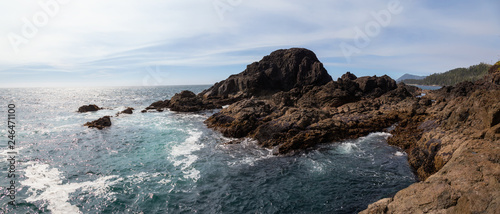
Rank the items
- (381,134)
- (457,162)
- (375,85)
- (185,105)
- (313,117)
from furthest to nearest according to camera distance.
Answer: (185,105)
(375,85)
(313,117)
(381,134)
(457,162)

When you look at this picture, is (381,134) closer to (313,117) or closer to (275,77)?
(313,117)

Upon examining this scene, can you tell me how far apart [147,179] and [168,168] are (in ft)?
7.70

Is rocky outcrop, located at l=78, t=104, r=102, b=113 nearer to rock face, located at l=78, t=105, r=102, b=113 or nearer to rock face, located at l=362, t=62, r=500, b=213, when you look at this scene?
rock face, located at l=78, t=105, r=102, b=113

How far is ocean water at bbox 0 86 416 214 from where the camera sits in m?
12.8

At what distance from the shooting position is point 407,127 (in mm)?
25891

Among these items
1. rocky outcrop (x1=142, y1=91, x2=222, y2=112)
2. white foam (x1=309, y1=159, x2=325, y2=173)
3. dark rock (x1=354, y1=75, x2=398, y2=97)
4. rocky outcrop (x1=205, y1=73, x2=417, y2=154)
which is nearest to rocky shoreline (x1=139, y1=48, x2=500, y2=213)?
rocky outcrop (x1=142, y1=91, x2=222, y2=112)

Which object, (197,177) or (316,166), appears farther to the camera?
(316,166)

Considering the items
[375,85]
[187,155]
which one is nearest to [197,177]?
[187,155]

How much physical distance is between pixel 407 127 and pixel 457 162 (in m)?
18.5

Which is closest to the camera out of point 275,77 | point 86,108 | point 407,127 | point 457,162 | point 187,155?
point 457,162

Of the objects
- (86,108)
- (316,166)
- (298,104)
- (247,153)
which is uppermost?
(298,104)

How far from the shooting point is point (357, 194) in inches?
520

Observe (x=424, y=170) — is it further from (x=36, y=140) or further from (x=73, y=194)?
(x=36, y=140)

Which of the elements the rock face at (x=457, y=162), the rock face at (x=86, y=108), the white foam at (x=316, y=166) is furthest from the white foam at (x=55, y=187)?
the rock face at (x=86, y=108)
